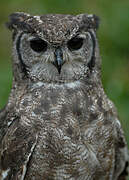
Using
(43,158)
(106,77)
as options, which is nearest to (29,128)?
(43,158)

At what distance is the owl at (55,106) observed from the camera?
5059 millimetres

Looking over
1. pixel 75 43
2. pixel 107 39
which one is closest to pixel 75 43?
pixel 75 43

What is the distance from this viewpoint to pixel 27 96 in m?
5.32

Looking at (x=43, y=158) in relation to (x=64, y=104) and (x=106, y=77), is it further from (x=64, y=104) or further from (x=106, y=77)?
(x=106, y=77)

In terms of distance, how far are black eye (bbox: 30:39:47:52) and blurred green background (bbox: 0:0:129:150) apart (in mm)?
2105

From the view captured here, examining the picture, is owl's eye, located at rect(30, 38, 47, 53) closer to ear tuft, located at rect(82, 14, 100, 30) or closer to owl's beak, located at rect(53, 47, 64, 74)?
owl's beak, located at rect(53, 47, 64, 74)

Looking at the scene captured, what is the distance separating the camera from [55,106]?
5238mm

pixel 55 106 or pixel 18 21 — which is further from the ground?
pixel 18 21

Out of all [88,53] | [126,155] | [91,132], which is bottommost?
[126,155]

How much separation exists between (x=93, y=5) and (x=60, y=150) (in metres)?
3.87

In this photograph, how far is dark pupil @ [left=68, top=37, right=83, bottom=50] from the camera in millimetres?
5053

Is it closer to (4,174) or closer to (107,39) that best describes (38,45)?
(4,174)

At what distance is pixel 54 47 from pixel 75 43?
0.18m

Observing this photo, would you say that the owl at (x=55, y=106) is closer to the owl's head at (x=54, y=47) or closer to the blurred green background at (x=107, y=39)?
the owl's head at (x=54, y=47)
